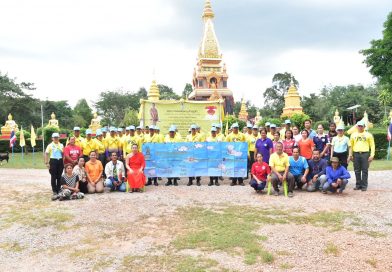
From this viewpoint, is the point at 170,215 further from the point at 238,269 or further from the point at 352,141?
the point at 352,141

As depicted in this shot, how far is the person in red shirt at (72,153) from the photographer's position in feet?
29.3

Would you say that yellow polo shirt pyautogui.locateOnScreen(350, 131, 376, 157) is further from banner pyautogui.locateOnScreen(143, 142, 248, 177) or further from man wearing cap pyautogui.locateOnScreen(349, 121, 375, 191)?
banner pyautogui.locateOnScreen(143, 142, 248, 177)

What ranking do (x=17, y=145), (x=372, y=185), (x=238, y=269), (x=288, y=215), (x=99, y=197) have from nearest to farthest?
(x=238, y=269) < (x=288, y=215) < (x=99, y=197) < (x=372, y=185) < (x=17, y=145)

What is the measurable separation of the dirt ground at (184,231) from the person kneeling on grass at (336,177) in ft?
0.74

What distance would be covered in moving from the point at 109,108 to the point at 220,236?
53230 mm

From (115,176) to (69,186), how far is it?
1164mm

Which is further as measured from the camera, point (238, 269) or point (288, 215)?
point (288, 215)

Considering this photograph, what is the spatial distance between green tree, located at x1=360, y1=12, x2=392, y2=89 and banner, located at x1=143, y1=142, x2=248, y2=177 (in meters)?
19.7

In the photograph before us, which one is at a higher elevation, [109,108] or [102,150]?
[109,108]

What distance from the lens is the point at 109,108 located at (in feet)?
186

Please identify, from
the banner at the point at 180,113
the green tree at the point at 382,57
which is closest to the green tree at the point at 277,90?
the green tree at the point at 382,57

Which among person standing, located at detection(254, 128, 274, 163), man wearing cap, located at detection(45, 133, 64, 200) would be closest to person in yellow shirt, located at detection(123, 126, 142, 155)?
man wearing cap, located at detection(45, 133, 64, 200)

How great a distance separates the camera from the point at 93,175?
8945 mm

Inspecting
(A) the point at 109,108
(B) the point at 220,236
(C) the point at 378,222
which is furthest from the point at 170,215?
(A) the point at 109,108
